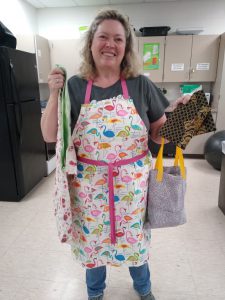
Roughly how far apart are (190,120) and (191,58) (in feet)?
10.3

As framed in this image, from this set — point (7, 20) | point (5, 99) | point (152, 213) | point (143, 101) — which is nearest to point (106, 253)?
point (152, 213)

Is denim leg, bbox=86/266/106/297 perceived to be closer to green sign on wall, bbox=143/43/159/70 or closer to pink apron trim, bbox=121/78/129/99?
pink apron trim, bbox=121/78/129/99

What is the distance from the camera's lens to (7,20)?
3.18m

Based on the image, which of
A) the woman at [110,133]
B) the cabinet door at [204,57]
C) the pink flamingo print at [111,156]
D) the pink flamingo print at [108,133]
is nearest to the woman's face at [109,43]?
the woman at [110,133]

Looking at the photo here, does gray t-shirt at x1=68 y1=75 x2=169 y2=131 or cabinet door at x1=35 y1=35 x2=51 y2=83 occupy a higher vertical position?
cabinet door at x1=35 y1=35 x2=51 y2=83

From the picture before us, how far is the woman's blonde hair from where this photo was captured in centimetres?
101

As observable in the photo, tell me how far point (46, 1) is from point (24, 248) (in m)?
3.70

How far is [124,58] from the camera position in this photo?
1.08 metres

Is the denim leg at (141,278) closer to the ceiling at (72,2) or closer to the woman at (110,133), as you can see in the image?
the woman at (110,133)

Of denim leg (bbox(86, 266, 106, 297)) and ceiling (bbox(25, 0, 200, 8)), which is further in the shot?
ceiling (bbox(25, 0, 200, 8))

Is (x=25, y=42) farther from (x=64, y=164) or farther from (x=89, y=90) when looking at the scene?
(x=64, y=164)

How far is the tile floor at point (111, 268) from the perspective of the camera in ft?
4.70

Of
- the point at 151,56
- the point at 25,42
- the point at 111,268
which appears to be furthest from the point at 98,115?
the point at 151,56

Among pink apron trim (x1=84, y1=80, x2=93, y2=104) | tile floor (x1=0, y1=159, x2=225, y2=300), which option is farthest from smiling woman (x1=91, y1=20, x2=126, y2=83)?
tile floor (x1=0, y1=159, x2=225, y2=300)
